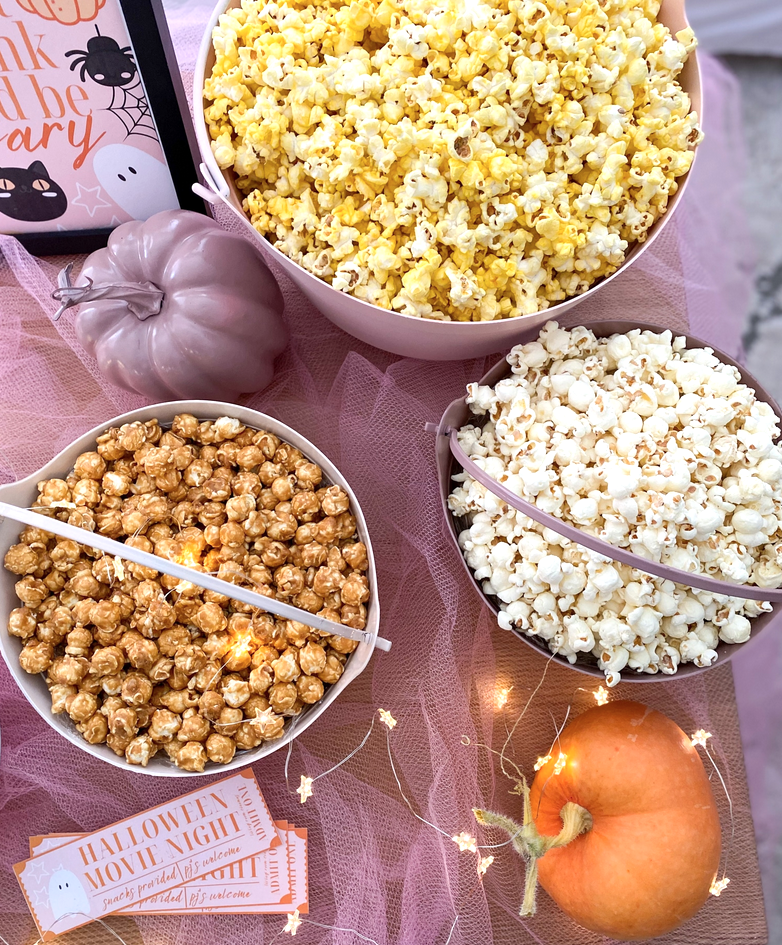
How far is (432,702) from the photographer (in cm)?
118

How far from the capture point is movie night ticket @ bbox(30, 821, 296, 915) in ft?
3.66

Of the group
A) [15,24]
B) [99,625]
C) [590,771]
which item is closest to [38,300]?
[15,24]

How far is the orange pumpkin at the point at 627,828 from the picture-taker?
1029 mm

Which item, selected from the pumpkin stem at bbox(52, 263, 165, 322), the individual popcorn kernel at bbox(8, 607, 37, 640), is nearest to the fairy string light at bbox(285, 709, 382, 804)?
the individual popcorn kernel at bbox(8, 607, 37, 640)

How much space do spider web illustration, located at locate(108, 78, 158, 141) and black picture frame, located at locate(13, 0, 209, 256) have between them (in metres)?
0.01

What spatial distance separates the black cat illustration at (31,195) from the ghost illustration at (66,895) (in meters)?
0.96

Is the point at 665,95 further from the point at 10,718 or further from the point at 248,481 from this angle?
the point at 10,718

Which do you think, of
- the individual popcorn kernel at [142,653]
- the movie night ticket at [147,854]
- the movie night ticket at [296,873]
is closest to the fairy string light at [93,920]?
the movie night ticket at [147,854]

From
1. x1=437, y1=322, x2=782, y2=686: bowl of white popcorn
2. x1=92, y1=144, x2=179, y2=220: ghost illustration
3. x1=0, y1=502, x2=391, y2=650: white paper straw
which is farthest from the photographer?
x1=92, y1=144, x2=179, y2=220: ghost illustration

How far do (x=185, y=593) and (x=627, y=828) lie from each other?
67 cm

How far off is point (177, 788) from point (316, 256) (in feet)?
2.57

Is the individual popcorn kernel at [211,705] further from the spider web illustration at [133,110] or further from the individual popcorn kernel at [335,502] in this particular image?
the spider web illustration at [133,110]

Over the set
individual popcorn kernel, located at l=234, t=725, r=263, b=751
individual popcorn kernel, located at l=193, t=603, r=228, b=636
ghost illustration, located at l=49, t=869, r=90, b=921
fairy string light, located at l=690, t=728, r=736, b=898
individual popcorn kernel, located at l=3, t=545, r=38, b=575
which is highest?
individual popcorn kernel, located at l=3, t=545, r=38, b=575

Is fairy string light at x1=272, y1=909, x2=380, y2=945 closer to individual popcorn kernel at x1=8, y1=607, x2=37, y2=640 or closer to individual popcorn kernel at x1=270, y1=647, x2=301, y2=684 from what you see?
individual popcorn kernel at x1=270, y1=647, x2=301, y2=684
